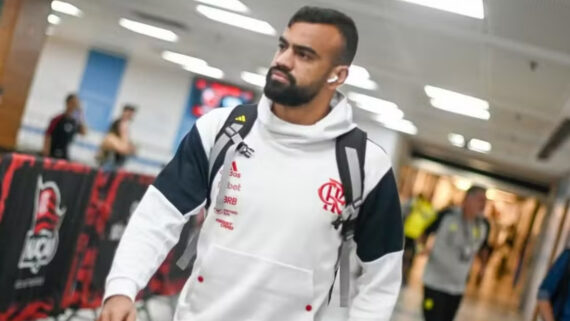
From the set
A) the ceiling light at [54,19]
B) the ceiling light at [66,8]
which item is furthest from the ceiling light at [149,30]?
the ceiling light at [54,19]

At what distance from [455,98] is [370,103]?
365 centimetres

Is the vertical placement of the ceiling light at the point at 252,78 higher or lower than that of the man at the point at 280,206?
higher

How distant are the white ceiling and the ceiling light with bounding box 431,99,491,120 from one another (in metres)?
0.19

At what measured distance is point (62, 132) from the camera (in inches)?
471

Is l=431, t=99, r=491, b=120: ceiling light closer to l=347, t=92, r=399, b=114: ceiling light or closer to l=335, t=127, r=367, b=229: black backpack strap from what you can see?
l=347, t=92, r=399, b=114: ceiling light

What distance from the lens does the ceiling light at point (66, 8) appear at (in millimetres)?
14219

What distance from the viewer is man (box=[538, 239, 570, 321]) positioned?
4586 millimetres

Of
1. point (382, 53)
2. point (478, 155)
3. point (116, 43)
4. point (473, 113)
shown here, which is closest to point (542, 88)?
point (382, 53)

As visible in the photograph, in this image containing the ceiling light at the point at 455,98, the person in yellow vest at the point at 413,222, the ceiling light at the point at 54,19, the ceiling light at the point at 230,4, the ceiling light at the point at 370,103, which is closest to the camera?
the ceiling light at the point at 230,4

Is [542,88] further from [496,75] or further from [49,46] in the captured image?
[49,46]

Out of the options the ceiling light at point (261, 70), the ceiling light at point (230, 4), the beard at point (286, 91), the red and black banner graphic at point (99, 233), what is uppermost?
the ceiling light at point (230, 4)

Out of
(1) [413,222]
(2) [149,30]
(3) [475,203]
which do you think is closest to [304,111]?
(3) [475,203]

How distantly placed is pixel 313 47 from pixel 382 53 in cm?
830

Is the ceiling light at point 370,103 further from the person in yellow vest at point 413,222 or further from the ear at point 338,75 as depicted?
the ear at point 338,75
